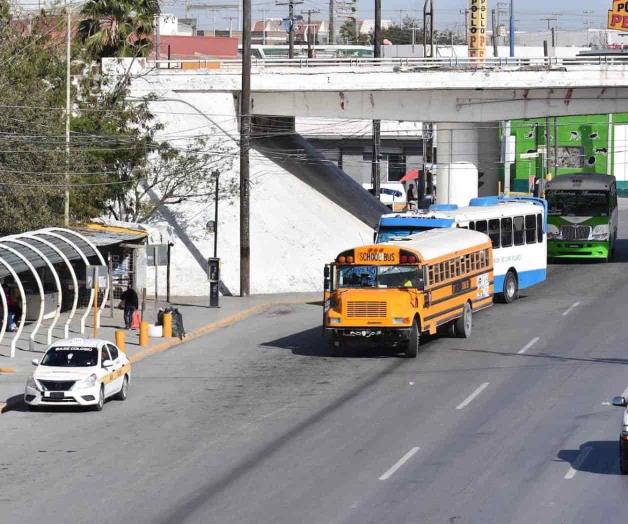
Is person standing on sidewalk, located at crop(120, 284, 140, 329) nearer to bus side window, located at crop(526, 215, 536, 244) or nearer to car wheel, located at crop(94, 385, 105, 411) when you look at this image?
car wheel, located at crop(94, 385, 105, 411)

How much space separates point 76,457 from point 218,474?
118 inches

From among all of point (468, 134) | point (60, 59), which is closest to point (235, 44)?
point (468, 134)

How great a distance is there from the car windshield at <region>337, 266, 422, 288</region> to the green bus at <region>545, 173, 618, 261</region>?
22.6 metres

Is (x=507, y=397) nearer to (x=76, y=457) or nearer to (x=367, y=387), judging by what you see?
(x=367, y=387)

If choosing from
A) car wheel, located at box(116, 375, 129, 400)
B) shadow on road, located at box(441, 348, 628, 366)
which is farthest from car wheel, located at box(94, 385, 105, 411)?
shadow on road, located at box(441, 348, 628, 366)

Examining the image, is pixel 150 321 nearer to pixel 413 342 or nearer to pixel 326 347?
pixel 326 347

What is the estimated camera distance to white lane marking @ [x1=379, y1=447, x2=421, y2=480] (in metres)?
20.8

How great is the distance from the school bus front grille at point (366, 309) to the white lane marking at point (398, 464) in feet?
32.0

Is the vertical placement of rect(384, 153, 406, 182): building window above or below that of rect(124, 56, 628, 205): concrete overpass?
below

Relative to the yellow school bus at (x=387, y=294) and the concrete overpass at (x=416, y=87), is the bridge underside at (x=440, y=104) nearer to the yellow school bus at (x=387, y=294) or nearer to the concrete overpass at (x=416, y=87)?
the concrete overpass at (x=416, y=87)

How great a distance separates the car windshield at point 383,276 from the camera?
3322 centimetres

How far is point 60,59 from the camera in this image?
4947cm

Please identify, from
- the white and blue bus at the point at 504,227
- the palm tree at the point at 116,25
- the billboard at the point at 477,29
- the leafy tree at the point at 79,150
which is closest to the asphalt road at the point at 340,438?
the white and blue bus at the point at 504,227

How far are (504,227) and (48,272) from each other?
15269 millimetres
